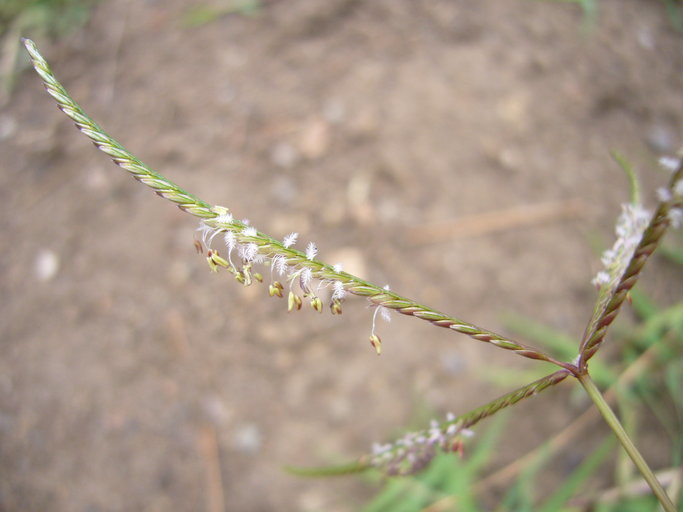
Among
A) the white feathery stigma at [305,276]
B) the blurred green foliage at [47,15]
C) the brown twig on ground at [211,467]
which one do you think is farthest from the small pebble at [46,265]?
the white feathery stigma at [305,276]

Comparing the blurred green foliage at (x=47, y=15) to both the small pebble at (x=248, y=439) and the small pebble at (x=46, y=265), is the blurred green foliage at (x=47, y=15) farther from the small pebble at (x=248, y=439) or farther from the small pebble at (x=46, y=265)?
the small pebble at (x=248, y=439)

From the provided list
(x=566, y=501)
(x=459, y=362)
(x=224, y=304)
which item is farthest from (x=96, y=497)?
(x=566, y=501)

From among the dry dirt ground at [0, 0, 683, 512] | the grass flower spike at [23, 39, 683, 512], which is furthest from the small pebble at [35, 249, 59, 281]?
the grass flower spike at [23, 39, 683, 512]

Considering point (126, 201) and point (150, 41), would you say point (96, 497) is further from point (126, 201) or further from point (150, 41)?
point (150, 41)

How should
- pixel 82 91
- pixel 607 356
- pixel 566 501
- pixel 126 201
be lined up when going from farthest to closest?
1. pixel 82 91
2. pixel 126 201
3. pixel 607 356
4. pixel 566 501

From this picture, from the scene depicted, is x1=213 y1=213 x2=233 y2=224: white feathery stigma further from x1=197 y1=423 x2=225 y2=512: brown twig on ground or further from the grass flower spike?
x1=197 y1=423 x2=225 y2=512: brown twig on ground

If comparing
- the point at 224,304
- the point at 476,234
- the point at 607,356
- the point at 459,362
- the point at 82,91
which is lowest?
the point at 607,356

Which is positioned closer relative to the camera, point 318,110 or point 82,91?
point 318,110

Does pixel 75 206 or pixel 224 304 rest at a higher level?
pixel 75 206

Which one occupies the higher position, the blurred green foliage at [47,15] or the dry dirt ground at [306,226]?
the blurred green foliage at [47,15]

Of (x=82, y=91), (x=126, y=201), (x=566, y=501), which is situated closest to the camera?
(x=566, y=501)
